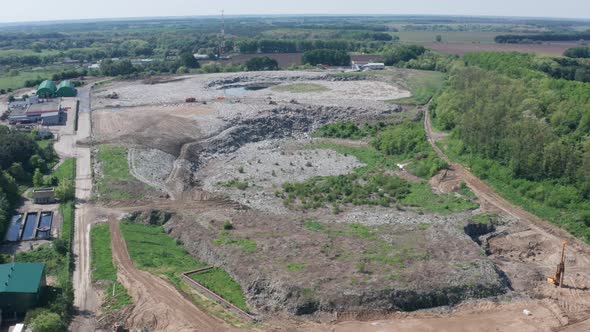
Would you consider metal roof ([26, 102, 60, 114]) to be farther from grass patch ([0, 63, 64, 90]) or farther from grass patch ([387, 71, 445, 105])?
grass patch ([387, 71, 445, 105])

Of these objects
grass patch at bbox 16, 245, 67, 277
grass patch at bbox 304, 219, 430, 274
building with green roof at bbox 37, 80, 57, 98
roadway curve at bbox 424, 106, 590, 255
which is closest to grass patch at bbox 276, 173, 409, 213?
grass patch at bbox 304, 219, 430, 274

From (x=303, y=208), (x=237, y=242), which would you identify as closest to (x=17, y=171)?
(x=237, y=242)

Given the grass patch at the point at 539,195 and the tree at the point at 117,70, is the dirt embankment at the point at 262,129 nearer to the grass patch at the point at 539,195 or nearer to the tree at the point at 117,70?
the grass patch at the point at 539,195

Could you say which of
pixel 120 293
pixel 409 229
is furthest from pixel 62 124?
pixel 409 229

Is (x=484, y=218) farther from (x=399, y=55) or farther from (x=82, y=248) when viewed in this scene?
(x=399, y=55)

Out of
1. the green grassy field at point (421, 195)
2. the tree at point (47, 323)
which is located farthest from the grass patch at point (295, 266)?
the green grassy field at point (421, 195)

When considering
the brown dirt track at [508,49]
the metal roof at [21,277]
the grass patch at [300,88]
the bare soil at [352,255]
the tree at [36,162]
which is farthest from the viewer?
the brown dirt track at [508,49]

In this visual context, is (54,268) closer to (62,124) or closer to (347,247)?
(347,247)
